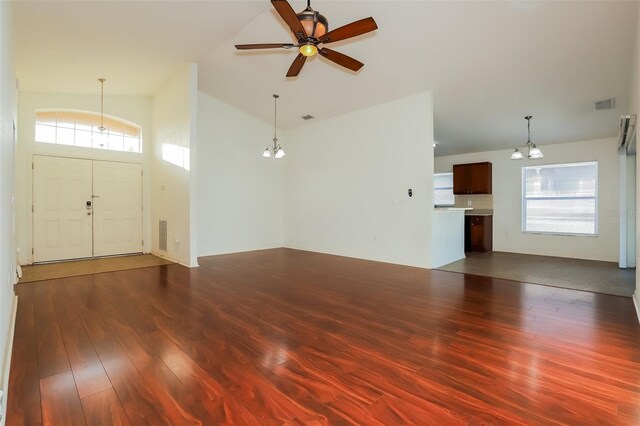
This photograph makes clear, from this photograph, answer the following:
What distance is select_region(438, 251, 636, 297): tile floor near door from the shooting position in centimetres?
423

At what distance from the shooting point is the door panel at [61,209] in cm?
556

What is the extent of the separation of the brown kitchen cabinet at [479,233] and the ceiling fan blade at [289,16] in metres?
6.61

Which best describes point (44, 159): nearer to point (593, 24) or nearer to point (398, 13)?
point (398, 13)

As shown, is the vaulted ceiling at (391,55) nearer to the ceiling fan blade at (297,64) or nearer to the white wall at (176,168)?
the white wall at (176,168)

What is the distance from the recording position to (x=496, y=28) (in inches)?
143

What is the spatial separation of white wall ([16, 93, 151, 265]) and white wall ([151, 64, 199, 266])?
0.28 meters

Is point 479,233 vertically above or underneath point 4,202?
underneath

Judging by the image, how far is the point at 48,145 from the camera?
5648 millimetres

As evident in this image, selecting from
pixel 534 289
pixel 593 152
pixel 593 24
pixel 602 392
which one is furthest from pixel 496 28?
pixel 593 152

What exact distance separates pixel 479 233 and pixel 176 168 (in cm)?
718

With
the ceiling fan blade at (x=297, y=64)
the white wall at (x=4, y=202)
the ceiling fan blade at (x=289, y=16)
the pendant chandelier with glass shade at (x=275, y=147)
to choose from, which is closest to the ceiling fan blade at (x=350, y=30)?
the ceiling fan blade at (x=289, y=16)

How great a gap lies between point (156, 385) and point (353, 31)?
3252 mm

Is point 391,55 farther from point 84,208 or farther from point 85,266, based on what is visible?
point 84,208

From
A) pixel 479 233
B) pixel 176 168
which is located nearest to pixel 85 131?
pixel 176 168
